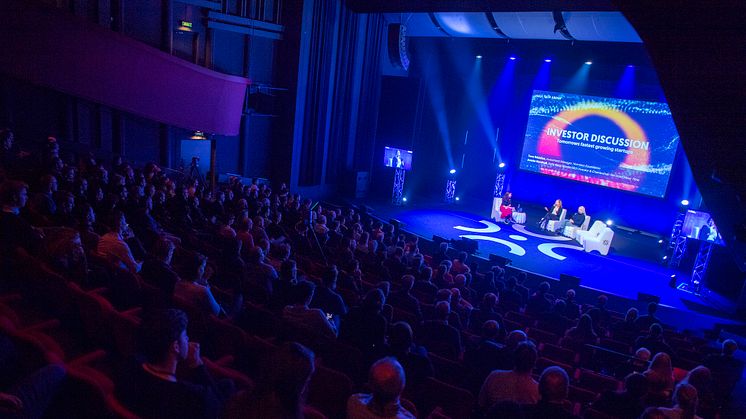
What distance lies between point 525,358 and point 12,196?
5297 mm

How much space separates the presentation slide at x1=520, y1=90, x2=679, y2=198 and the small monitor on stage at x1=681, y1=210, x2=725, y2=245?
5.39 ft

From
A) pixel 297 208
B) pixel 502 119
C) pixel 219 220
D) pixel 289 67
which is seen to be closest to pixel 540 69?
pixel 502 119

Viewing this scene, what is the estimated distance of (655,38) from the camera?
395 cm

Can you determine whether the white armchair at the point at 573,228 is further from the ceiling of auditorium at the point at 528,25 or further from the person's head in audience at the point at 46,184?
the person's head in audience at the point at 46,184

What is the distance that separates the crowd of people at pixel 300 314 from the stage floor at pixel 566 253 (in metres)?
3.04

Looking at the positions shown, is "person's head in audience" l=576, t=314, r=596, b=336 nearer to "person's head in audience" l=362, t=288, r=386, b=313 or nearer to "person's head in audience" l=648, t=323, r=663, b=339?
"person's head in audience" l=648, t=323, r=663, b=339

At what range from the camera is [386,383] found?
2.24 m

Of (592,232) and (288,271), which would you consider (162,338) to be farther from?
(592,232)

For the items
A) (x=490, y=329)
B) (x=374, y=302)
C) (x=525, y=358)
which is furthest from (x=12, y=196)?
(x=525, y=358)

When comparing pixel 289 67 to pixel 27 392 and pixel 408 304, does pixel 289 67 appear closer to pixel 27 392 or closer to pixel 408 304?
pixel 408 304

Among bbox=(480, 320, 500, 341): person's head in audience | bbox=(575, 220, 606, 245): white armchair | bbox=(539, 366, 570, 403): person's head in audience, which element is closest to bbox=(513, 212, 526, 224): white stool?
bbox=(575, 220, 606, 245): white armchair

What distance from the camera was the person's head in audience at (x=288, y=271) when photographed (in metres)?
4.88

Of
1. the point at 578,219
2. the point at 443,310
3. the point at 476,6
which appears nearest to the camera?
the point at 443,310

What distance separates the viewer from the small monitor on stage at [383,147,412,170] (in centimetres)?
1650
